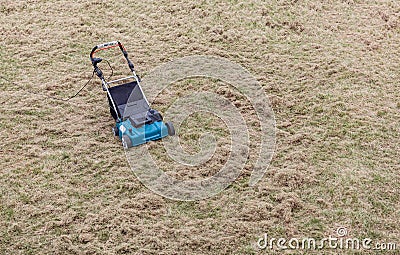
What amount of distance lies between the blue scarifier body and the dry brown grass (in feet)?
0.87

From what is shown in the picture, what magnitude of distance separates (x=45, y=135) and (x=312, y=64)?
157 inches

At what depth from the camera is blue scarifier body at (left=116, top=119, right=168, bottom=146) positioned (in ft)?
20.0

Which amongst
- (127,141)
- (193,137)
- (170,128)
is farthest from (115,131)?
(193,137)

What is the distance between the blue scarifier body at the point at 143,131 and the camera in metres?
6.11

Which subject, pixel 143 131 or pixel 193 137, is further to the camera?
pixel 193 137

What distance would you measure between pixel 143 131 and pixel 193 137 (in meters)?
0.65

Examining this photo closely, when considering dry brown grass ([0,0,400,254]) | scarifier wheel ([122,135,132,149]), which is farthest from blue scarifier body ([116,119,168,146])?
dry brown grass ([0,0,400,254])

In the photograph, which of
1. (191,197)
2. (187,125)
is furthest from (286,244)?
(187,125)

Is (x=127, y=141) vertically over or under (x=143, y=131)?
under

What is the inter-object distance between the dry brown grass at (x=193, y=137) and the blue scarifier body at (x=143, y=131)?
0.87 feet

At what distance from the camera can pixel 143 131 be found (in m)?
6.14

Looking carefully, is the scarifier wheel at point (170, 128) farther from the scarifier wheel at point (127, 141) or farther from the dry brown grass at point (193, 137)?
the scarifier wheel at point (127, 141)

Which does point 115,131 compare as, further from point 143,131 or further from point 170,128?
point 170,128

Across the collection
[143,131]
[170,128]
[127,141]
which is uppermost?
[170,128]
